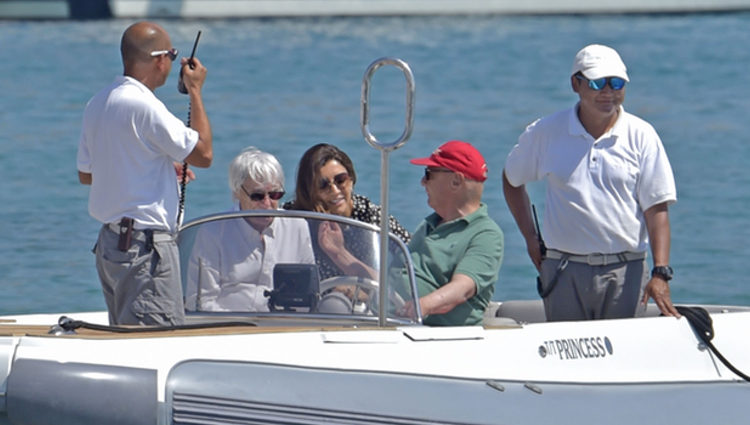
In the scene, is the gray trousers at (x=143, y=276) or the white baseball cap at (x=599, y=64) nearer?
the gray trousers at (x=143, y=276)

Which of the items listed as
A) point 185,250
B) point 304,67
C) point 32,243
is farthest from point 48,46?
point 185,250

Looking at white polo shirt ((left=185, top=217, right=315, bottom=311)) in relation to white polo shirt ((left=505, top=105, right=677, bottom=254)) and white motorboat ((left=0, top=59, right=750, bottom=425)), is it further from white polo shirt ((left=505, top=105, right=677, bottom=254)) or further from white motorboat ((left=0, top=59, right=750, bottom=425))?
white polo shirt ((left=505, top=105, right=677, bottom=254))

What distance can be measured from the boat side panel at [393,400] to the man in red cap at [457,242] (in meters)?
0.52

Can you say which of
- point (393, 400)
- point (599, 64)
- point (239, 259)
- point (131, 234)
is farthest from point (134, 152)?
point (599, 64)

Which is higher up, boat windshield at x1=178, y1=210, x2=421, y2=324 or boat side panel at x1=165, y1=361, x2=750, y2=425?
boat windshield at x1=178, y1=210, x2=421, y2=324

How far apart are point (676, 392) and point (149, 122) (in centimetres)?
193

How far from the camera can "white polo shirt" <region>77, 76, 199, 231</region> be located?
436 cm

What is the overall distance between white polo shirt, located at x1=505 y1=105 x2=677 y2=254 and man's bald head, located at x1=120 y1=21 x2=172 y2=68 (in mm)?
1398

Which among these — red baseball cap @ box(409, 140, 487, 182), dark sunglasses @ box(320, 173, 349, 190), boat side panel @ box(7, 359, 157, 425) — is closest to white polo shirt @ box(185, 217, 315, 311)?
dark sunglasses @ box(320, 173, 349, 190)

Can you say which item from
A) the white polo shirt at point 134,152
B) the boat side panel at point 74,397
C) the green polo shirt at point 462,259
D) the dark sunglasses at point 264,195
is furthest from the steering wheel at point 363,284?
the boat side panel at point 74,397

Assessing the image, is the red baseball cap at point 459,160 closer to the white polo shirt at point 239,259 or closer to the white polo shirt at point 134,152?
the white polo shirt at point 239,259

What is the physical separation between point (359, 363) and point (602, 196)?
1.14 m

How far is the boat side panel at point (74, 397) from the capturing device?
3.91 m

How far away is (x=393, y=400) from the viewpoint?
4.12m
